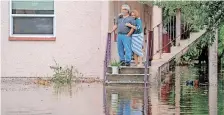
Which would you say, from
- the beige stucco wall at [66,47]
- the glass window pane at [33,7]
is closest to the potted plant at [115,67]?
the beige stucco wall at [66,47]

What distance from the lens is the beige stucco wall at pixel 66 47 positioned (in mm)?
17406

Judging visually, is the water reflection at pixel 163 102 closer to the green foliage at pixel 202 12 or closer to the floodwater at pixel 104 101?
the floodwater at pixel 104 101

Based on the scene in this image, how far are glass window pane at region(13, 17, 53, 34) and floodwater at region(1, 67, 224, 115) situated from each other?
257 centimetres

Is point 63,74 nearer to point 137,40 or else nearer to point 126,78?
point 126,78

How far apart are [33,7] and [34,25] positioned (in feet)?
1.61

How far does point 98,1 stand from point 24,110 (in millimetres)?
8170

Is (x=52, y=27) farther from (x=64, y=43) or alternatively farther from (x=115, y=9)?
(x=115, y=9)

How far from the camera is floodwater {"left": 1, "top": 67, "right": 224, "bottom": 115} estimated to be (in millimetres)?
9508

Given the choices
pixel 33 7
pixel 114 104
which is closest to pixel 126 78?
pixel 33 7

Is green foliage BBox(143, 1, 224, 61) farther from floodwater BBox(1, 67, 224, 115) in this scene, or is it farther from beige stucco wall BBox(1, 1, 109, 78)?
A: beige stucco wall BBox(1, 1, 109, 78)

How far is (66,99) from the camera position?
38.6 ft

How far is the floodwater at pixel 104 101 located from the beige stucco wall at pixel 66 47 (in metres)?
2.00

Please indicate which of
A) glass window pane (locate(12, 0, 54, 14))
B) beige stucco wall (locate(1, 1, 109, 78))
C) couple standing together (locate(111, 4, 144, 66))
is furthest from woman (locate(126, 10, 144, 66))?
glass window pane (locate(12, 0, 54, 14))

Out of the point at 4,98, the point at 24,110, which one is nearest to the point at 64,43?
the point at 4,98
